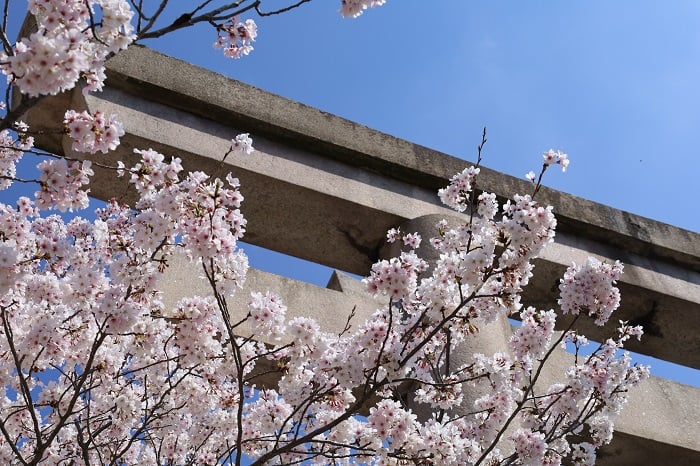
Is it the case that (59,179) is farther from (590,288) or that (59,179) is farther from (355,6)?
(590,288)

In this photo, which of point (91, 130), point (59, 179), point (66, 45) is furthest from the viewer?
point (59, 179)

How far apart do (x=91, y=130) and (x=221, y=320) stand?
5.39ft

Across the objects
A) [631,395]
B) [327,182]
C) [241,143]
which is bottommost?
[631,395]

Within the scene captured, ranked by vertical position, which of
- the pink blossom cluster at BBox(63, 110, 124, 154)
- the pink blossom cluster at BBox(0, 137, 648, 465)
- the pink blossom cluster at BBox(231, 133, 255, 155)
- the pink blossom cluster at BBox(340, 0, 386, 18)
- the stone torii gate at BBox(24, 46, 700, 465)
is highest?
the stone torii gate at BBox(24, 46, 700, 465)

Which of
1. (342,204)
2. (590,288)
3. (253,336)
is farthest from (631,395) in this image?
(253,336)

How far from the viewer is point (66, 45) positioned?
2.27 meters

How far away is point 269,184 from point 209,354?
2.47 meters

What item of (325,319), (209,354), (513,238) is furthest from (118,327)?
(325,319)

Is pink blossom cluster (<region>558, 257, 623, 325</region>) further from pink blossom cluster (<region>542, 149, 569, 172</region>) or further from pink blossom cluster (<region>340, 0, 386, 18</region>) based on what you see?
pink blossom cluster (<region>340, 0, 386, 18</region>)

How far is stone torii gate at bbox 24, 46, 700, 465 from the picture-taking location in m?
5.77

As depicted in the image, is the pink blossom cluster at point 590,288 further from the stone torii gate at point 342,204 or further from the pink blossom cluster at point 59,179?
the pink blossom cluster at point 59,179

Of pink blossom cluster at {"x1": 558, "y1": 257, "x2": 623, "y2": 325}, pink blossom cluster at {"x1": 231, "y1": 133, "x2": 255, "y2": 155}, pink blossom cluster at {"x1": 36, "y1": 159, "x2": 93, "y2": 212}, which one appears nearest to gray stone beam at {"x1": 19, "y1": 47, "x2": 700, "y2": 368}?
pink blossom cluster at {"x1": 231, "y1": 133, "x2": 255, "y2": 155}

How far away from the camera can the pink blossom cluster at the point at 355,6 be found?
10.5ft

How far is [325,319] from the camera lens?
580 centimetres
